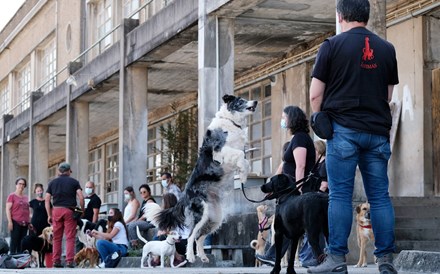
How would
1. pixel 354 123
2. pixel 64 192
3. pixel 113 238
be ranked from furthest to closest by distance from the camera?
pixel 64 192, pixel 113 238, pixel 354 123

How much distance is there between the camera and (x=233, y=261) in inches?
633

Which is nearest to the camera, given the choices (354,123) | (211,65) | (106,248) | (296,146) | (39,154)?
(354,123)

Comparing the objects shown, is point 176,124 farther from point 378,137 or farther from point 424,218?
point 378,137

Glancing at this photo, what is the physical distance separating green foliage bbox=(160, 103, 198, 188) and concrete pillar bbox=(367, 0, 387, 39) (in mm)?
14116

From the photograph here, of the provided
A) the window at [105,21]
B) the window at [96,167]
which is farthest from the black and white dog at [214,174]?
the window at [96,167]

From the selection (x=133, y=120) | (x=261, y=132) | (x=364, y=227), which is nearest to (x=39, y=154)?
(x=261, y=132)

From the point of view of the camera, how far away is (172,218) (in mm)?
13125

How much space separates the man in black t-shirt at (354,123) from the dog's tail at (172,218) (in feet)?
18.4

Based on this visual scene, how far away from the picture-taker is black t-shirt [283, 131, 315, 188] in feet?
34.3

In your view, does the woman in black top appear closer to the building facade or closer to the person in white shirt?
the building facade

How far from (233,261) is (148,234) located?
10.6ft

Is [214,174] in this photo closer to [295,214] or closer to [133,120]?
[295,214]

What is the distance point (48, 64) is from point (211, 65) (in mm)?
22185

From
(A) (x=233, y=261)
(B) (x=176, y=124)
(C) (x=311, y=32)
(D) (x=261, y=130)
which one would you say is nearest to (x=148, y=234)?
(A) (x=233, y=261)
